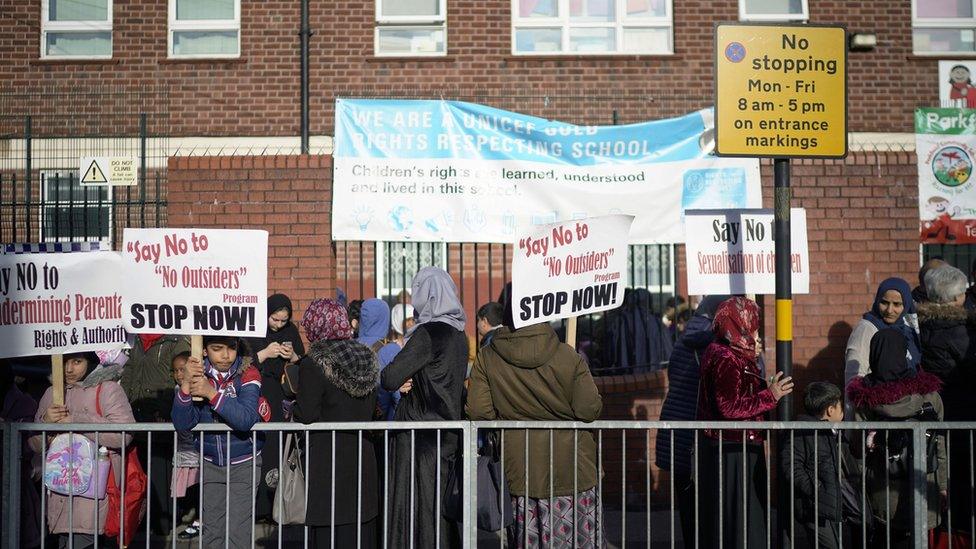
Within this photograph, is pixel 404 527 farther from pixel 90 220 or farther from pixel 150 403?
pixel 90 220

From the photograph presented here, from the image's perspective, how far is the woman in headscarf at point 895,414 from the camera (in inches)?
258

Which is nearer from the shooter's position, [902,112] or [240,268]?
[240,268]

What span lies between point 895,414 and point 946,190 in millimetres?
4712

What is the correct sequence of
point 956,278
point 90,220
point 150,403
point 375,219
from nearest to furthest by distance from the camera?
point 956,278 → point 150,403 → point 375,219 → point 90,220

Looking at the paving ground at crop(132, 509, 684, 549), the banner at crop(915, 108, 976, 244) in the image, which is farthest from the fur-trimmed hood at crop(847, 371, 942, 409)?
the banner at crop(915, 108, 976, 244)

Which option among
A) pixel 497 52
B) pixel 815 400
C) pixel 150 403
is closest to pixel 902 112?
pixel 497 52

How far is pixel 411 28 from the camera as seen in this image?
15.7 metres

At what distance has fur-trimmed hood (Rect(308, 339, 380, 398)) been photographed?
642cm

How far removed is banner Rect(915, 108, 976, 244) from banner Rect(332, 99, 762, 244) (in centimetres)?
199

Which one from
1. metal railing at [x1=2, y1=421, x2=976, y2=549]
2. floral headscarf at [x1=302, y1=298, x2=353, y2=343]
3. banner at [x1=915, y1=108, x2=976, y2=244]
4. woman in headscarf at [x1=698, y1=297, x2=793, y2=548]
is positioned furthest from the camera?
banner at [x1=915, y1=108, x2=976, y2=244]

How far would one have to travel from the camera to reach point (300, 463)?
6492 millimetres

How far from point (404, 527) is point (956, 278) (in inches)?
164

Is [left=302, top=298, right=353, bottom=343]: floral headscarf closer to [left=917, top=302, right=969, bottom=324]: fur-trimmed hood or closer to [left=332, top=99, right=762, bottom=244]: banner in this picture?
[left=332, top=99, right=762, bottom=244]: banner

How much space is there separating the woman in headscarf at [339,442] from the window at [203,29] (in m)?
10.2
